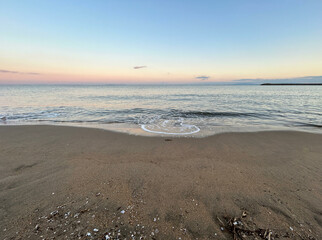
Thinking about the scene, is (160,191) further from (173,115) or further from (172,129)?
(173,115)

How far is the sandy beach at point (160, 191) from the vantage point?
7.69 ft

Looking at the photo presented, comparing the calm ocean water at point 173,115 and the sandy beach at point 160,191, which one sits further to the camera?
the calm ocean water at point 173,115

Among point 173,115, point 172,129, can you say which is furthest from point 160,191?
point 173,115

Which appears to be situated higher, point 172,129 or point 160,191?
point 160,191

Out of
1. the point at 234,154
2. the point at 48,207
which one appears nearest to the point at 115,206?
the point at 48,207

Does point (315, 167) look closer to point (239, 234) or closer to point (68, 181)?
point (239, 234)

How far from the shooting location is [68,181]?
359cm

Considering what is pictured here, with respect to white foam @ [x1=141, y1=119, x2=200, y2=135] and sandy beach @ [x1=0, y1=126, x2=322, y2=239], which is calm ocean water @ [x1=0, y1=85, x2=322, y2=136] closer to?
white foam @ [x1=141, y1=119, x2=200, y2=135]

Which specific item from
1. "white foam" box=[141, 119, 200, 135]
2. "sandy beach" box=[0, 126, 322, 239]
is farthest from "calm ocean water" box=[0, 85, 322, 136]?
"sandy beach" box=[0, 126, 322, 239]

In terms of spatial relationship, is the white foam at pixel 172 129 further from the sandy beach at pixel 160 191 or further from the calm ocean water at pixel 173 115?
the sandy beach at pixel 160 191

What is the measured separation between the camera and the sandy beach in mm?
2344

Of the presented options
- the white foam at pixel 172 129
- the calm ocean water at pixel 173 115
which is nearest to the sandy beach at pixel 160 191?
the white foam at pixel 172 129

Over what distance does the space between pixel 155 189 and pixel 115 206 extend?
0.92 m

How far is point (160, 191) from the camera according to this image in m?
3.26
